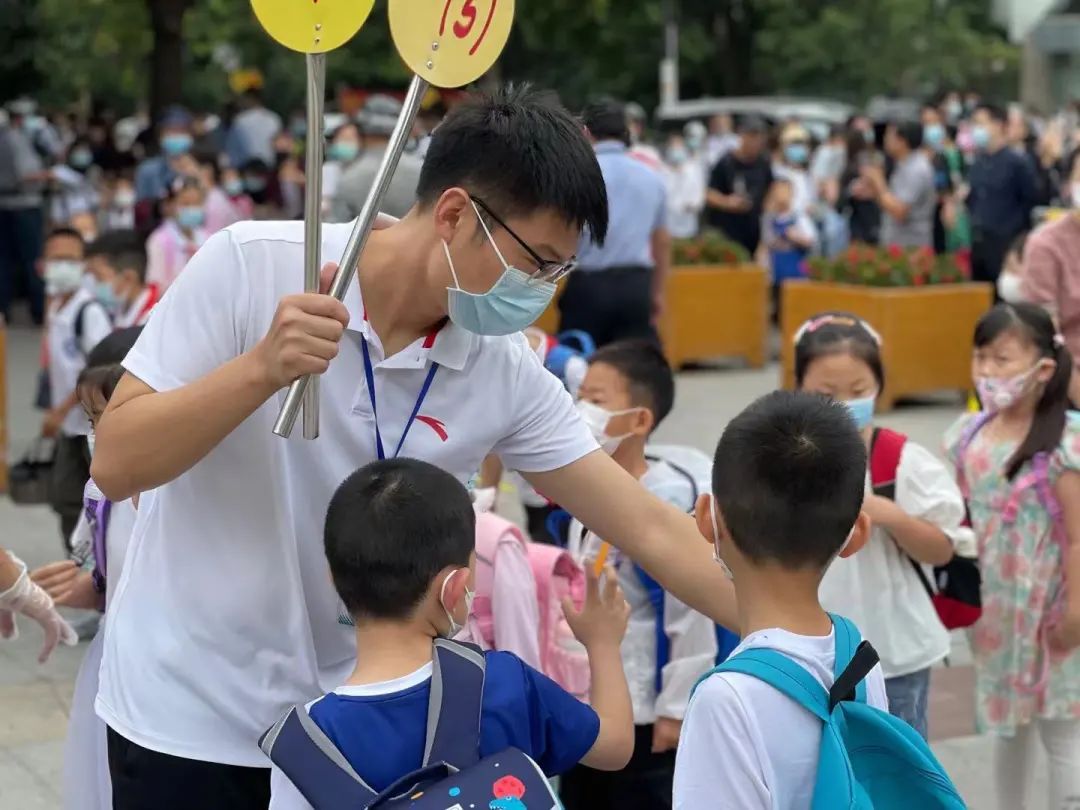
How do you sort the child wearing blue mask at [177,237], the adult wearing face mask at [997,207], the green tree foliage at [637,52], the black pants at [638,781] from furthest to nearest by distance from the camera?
the green tree foliage at [637,52]
the adult wearing face mask at [997,207]
the child wearing blue mask at [177,237]
the black pants at [638,781]

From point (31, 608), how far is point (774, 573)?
1661 millimetres

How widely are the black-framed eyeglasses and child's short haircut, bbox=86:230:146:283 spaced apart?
17.5 feet

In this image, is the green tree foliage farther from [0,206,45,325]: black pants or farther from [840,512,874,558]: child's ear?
[840,512,874,558]: child's ear

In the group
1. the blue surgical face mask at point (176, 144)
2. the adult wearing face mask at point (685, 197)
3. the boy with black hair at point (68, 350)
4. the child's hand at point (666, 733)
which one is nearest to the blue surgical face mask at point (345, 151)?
the boy with black hair at point (68, 350)

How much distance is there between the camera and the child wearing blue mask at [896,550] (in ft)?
13.0

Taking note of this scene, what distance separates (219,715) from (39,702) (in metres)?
3.34

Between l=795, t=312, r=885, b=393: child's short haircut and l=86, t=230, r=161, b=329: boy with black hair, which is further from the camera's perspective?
l=86, t=230, r=161, b=329: boy with black hair

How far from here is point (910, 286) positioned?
10.7 meters

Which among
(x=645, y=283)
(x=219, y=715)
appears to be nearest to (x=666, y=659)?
(x=219, y=715)

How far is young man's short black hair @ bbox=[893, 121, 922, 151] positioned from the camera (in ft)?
43.9

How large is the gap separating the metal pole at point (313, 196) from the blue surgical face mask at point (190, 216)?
8.38m

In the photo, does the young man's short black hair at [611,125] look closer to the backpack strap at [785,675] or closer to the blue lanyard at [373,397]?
the blue lanyard at [373,397]

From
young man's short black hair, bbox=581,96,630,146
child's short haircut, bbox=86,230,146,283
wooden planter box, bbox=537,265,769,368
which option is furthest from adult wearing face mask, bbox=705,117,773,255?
child's short haircut, bbox=86,230,146,283

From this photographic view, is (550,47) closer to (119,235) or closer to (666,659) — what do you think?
(119,235)
